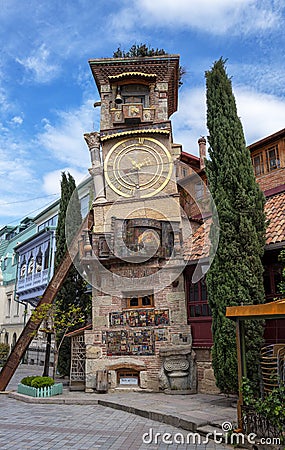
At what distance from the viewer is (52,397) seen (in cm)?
1229

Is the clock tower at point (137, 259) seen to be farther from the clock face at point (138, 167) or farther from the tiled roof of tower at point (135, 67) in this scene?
the tiled roof of tower at point (135, 67)

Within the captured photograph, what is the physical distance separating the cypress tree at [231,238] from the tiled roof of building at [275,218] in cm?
49

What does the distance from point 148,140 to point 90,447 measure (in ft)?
38.3

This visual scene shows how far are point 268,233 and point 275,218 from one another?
95 centimetres

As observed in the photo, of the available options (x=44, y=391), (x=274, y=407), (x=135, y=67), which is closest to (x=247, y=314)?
(x=274, y=407)

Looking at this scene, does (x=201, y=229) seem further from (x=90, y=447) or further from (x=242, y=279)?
(x=90, y=447)

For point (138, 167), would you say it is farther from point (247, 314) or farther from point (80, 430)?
point (80, 430)

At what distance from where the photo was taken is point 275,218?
12.1 metres

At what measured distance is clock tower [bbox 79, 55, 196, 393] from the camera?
42.1ft

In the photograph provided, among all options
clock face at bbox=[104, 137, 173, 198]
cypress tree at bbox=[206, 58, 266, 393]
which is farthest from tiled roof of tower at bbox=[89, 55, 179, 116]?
cypress tree at bbox=[206, 58, 266, 393]

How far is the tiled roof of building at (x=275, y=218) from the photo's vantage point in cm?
1092

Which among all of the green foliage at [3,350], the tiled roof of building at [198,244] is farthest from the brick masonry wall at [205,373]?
the green foliage at [3,350]

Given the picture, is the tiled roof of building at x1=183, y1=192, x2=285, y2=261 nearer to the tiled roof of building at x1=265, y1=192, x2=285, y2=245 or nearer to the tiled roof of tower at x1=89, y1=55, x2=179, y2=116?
the tiled roof of building at x1=265, y1=192, x2=285, y2=245

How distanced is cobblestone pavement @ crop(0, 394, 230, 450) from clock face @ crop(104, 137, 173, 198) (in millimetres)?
8035
